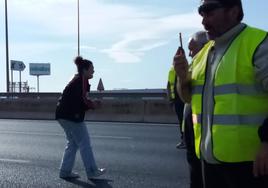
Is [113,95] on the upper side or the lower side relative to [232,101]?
lower

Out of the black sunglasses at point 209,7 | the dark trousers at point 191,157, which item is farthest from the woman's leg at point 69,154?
the black sunglasses at point 209,7

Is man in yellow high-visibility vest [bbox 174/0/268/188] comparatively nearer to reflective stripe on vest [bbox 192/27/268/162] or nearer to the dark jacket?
reflective stripe on vest [bbox 192/27/268/162]

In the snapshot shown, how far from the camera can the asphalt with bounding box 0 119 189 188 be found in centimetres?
857

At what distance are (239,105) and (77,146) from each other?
576cm

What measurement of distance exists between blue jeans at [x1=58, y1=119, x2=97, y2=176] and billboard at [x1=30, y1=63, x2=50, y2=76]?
62.2 meters

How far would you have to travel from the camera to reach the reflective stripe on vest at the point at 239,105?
11.2ft

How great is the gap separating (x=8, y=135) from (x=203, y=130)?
494 inches

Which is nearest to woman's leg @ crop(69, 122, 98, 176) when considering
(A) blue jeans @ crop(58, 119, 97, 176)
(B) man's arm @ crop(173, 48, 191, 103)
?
(A) blue jeans @ crop(58, 119, 97, 176)

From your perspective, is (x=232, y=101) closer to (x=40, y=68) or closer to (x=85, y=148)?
(x=85, y=148)

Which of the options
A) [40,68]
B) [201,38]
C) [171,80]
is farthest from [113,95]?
[40,68]

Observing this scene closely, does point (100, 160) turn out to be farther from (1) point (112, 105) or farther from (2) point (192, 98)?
(1) point (112, 105)

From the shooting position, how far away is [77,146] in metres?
8.96

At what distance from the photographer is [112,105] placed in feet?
72.0

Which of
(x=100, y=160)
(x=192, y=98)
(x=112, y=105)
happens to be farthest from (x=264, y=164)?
(x=112, y=105)
